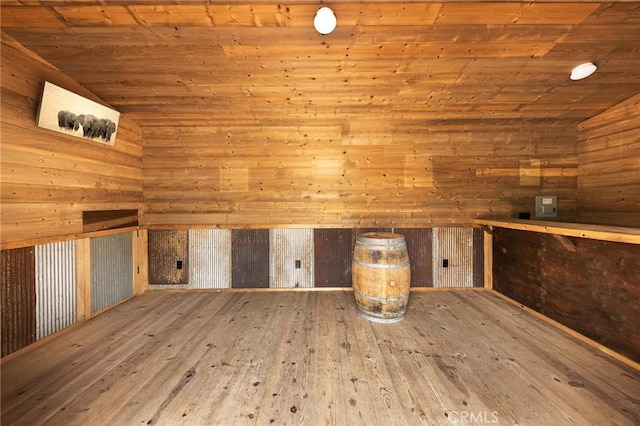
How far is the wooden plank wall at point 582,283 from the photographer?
1.75 meters

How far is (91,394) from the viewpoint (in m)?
1.45

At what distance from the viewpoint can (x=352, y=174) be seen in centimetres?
313

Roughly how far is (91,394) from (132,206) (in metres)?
2.21

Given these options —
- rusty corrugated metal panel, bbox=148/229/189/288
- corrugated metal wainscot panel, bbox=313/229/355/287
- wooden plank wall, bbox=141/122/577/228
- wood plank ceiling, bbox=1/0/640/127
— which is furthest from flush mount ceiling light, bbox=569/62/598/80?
rusty corrugated metal panel, bbox=148/229/189/288

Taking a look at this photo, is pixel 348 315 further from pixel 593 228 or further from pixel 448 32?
pixel 448 32

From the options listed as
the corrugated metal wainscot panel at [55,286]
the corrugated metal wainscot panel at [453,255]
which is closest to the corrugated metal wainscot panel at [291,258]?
the corrugated metal wainscot panel at [453,255]

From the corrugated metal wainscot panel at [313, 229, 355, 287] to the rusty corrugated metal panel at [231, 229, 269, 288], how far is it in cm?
68

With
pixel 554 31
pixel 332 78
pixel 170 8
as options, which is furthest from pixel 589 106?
pixel 170 8

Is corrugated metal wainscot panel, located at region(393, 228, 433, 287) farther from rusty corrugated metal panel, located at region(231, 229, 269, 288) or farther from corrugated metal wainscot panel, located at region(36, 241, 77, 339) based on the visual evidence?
corrugated metal wainscot panel, located at region(36, 241, 77, 339)

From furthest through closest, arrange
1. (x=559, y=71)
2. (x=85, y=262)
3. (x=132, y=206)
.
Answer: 1. (x=132, y=206)
2. (x=85, y=262)
3. (x=559, y=71)

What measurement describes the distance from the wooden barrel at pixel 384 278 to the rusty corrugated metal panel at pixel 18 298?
291cm

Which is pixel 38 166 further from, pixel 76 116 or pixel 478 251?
pixel 478 251

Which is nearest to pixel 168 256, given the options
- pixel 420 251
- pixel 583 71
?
pixel 420 251

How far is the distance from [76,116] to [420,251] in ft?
13.4
